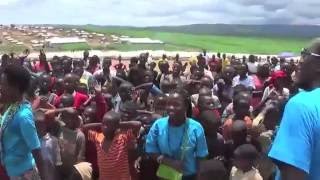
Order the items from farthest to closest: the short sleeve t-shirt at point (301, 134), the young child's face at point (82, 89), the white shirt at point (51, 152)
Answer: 1. the young child's face at point (82, 89)
2. the white shirt at point (51, 152)
3. the short sleeve t-shirt at point (301, 134)

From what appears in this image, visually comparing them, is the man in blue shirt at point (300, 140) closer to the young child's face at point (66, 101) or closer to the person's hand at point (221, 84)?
the young child's face at point (66, 101)

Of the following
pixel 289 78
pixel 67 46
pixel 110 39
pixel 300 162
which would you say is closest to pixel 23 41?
pixel 67 46

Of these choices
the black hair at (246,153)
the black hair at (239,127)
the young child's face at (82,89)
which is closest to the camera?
the black hair at (246,153)

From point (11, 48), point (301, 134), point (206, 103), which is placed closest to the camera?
point (301, 134)

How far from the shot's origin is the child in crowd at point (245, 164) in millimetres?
5082

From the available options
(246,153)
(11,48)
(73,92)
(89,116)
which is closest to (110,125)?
(89,116)

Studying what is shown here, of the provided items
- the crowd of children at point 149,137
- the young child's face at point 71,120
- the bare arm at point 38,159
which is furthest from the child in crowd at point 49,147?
the bare arm at point 38,159

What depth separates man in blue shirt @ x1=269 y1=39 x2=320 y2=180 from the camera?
8.80 ft

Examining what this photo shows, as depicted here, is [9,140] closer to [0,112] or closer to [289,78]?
[0,112]

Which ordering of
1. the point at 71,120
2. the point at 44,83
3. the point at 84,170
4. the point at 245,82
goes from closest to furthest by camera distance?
1. the point at 84,170
2. the point at 71,120
3. the point at 44,83
4. the point at 245,82

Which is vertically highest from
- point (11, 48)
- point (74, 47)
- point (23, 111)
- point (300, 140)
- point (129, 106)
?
point (300, 140)

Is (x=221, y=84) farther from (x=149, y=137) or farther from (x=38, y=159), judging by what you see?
(x=38, y=159)

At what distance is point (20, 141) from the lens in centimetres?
472

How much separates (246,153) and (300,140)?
8.01 feet
